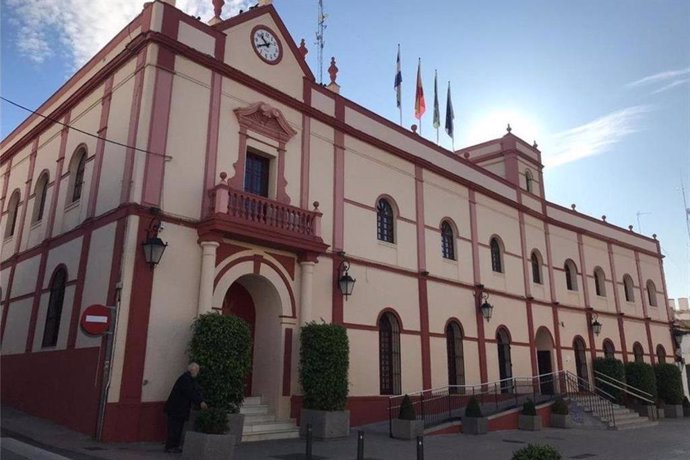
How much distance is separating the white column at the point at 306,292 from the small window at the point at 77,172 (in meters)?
6.48

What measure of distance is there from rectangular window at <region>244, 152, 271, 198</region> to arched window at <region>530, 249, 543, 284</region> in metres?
Result: 14.6

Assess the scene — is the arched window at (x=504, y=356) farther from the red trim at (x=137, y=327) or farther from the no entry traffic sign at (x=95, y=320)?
the no entry traffic sign at (x=95, y=320)

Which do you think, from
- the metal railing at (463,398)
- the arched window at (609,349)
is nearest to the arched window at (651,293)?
the arched window at (609,349)

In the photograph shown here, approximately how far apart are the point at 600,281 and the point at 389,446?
21.1 m

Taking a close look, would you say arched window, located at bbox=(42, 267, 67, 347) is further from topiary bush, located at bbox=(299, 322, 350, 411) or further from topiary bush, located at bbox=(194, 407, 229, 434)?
topiary bush, located at bbox=(194, 407, 229, 434)

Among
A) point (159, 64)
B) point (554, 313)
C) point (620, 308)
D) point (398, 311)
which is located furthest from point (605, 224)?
point (159, 64)

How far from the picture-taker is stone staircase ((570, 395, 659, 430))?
1888cm

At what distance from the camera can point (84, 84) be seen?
50.9ft

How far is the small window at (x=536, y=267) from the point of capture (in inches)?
988

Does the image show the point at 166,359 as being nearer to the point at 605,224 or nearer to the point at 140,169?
→ the point at 140,169

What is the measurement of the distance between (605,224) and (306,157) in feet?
71.7

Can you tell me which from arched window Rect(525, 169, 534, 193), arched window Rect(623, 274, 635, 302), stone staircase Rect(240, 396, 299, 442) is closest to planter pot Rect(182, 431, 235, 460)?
stone staircase Rect(240, 396, 299, 442)

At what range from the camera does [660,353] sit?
31516mm

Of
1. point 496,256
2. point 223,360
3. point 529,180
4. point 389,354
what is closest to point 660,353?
point 529,180
